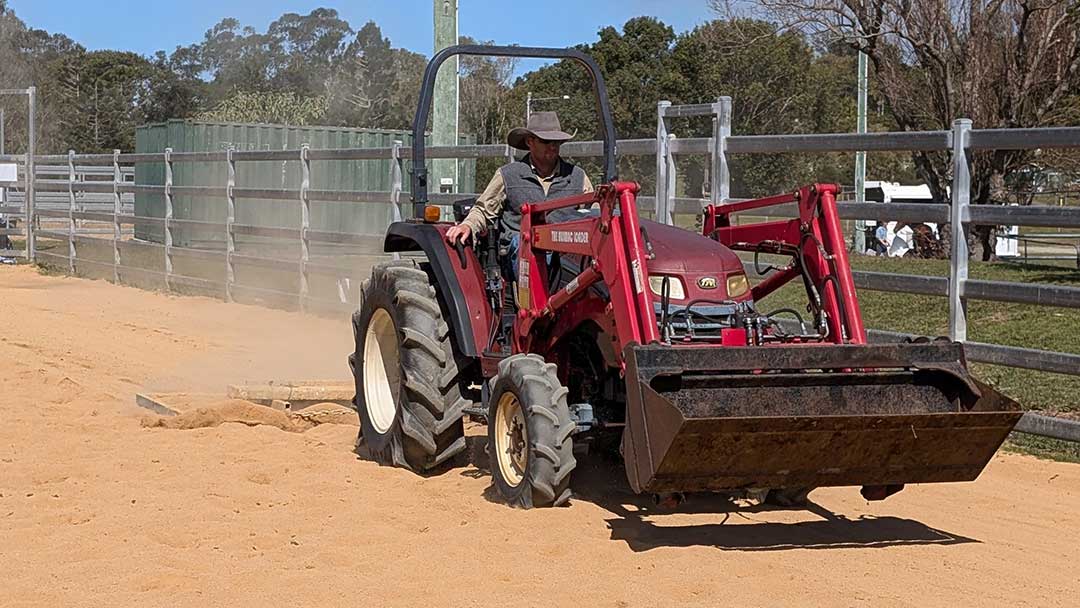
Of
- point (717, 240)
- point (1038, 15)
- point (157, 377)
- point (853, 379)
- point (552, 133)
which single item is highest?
point (1038, 15)

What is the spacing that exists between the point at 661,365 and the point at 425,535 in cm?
124

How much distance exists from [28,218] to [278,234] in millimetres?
8703

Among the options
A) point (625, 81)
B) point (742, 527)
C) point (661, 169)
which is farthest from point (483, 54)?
point (625, 81)

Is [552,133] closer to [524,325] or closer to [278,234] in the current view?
[524,325]

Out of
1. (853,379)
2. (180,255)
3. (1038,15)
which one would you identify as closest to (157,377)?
(853,379)

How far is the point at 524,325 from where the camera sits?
22.6 ft

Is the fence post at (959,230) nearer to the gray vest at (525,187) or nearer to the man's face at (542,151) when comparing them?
the gray vest at (525,187)

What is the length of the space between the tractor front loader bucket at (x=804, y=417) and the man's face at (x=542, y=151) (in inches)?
77.5

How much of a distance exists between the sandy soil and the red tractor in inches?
11.0

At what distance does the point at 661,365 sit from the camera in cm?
562

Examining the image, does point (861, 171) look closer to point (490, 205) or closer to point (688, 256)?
point (490, 205)

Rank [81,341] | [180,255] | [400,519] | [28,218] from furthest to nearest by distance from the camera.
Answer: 1. [28,218]
2. [180,255]
3. [81,341]
4. [400,519]

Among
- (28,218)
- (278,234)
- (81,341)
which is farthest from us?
(28,218)

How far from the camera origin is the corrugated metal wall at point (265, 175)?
954 inches
